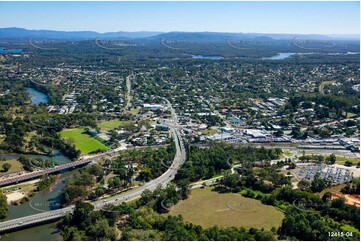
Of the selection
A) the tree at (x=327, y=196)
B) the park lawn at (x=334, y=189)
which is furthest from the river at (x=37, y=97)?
the tree at (x=327, y=196)

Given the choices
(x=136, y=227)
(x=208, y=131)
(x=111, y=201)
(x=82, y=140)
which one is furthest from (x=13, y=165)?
(x=208, y=131)

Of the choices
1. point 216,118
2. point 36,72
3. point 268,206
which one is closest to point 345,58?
point 216,118

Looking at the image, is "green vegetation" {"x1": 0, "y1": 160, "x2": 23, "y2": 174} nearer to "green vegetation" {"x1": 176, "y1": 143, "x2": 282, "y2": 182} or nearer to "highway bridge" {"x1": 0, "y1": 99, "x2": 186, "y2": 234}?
"highway bridge" {"x1": 0, "y1": 99, "x2": 186, "y2": 234}

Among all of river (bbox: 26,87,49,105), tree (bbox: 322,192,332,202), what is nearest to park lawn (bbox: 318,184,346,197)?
tree (bbox: 322,192,332,202)

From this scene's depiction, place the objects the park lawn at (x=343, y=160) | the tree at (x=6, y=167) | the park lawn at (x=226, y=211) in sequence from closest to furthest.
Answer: the park lawn at (x=226, y=211) → the tree at (x=6, y=167) → the park lawn at (x=343, y=160)

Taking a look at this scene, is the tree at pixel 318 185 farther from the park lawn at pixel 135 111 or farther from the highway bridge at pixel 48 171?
the park lawn at pixel 135 111

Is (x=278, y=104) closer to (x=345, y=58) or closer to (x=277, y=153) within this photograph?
(x=277, y=153)
